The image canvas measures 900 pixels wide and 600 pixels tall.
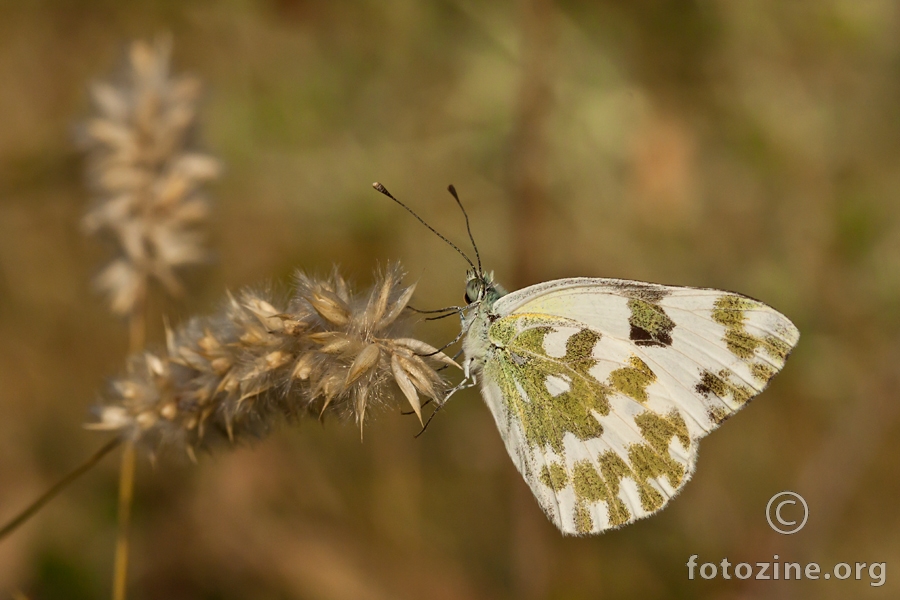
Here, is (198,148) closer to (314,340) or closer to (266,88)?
(314,340)

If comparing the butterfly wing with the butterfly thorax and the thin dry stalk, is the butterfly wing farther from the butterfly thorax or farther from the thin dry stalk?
the thin dry stalk

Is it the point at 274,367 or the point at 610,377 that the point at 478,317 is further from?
the point at 274,367

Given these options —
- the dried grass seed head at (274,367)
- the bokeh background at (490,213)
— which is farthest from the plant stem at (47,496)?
the bokeh background at (490,213)

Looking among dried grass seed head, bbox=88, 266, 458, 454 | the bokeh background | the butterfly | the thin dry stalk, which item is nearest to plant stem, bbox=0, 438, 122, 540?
dried grass seed head, bbox=88, 266, 458, 454

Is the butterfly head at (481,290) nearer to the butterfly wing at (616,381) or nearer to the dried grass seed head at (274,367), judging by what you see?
the butterfly wing at (616,381)

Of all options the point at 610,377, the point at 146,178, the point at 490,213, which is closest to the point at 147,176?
the point at 146,178
